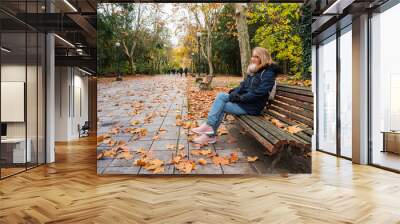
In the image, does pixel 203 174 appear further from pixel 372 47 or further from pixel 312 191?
pixel 372 47

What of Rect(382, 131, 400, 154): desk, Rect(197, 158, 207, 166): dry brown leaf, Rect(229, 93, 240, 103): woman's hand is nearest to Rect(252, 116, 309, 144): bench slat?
Rect(229, 93, 240, 103): woman's hand

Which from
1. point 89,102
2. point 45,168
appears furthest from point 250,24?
point 89,102

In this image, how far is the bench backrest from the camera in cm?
510

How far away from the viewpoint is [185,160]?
5277mm

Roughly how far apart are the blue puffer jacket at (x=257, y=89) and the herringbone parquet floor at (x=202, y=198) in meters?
1.01

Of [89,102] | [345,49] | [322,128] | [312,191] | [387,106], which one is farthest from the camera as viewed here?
[89,102]

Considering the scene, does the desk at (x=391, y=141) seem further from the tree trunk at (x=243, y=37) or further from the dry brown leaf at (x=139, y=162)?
the dry brown leaf at (x=139, y=162)

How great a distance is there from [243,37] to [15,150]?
3.82 m

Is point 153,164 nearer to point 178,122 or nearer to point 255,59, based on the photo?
point 178,122

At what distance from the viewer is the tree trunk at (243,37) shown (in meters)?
5.34

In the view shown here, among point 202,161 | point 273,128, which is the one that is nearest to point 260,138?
point 273,128

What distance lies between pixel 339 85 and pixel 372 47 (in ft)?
4.65

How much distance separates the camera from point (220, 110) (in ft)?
17.4

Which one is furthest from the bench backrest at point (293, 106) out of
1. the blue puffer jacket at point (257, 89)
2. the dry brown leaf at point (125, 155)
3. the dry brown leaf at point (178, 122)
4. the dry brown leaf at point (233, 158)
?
the dry brown leaf at point (125, 155)
